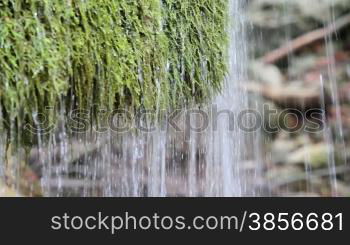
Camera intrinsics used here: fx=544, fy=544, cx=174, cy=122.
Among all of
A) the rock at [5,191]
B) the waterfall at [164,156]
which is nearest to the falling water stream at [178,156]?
the waterfall at [164,156]

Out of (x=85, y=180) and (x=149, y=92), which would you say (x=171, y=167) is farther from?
(x=149, y=92)

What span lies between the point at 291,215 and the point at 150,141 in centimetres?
77

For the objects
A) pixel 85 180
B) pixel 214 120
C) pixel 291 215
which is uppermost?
pixel 214 120

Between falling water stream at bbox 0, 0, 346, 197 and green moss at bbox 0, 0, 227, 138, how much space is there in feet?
0.60

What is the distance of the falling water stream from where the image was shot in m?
1.96

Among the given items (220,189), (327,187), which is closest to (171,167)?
(220,189)

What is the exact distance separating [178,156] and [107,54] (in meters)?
1.48

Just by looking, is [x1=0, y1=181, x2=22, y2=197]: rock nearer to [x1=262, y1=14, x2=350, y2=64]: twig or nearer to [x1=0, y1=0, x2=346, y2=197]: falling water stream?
[x1=0, y1=0, x2=346, y2=197]: falling water stream

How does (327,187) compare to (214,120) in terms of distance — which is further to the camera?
(327,187)

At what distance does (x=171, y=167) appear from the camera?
2.84 meters

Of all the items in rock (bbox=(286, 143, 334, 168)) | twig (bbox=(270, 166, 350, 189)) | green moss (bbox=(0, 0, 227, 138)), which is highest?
green moss (bbox=(0, 0, 227, 138))

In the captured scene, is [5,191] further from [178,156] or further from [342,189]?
[342,189]
